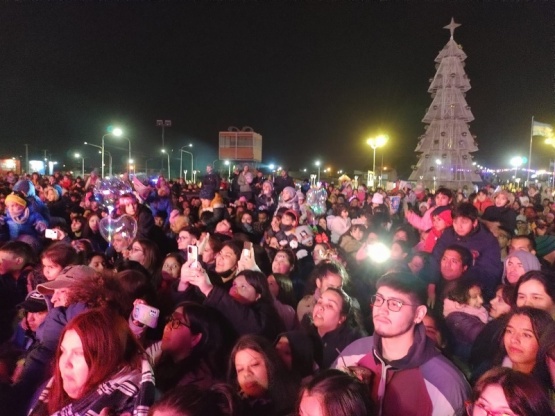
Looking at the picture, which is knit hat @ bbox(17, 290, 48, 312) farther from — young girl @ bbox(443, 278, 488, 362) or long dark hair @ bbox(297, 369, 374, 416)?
young girl @ bbox(443, 278, 488, 362)

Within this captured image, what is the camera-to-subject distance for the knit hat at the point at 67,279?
3023mm

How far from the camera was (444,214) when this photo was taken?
6.25 m

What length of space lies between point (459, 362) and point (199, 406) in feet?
7.78

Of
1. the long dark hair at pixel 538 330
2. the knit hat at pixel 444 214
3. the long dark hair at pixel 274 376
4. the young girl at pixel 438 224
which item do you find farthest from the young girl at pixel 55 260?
the knit hat at pixel 444 214

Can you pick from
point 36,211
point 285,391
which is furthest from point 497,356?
point 36,211

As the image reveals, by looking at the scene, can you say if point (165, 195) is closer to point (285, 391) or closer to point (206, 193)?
point (206, 193)

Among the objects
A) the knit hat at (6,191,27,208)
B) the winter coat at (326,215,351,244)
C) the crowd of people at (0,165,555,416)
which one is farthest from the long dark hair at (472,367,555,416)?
the winter coat at (326,215,351,244)

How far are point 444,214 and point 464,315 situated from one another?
2520 millimetres

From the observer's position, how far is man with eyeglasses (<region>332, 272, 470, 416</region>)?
7.84ft

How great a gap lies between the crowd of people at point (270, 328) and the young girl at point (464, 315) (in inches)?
0.5

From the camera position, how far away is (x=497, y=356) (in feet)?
10.1

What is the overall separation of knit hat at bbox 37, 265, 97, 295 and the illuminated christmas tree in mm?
35225

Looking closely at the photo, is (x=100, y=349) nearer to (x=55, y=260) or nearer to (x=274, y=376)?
(x=274, y=376)

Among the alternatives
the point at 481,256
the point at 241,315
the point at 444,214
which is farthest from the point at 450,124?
the point at 241,315
